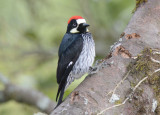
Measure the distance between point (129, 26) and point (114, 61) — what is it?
454mm

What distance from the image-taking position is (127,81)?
6.53 feet

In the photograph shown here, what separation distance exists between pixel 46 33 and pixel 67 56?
2.38 m

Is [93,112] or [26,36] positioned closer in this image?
[93,112]

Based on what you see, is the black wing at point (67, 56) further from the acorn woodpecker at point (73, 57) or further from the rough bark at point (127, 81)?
the rough bark at point (127, 81)

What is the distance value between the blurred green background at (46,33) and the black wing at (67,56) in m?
1.15

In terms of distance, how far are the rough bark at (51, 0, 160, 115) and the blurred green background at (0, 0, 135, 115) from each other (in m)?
1.92

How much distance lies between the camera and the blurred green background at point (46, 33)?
4.43 metres

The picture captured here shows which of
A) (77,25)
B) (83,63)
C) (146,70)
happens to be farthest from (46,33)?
(146,70)

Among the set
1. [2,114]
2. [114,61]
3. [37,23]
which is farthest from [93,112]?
[37,23]

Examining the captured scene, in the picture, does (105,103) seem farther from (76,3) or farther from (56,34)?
(76,3)

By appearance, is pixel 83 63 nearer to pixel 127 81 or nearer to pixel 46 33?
pixel 127 81

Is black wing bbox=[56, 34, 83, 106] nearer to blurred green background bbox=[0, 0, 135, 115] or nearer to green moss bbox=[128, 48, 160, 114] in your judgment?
green moss bbox=[128, 48, 160, 114]

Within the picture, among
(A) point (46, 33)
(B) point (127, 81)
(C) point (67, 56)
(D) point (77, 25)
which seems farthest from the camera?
(A) point (46, 33)

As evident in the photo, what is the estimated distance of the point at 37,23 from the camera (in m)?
5.19
